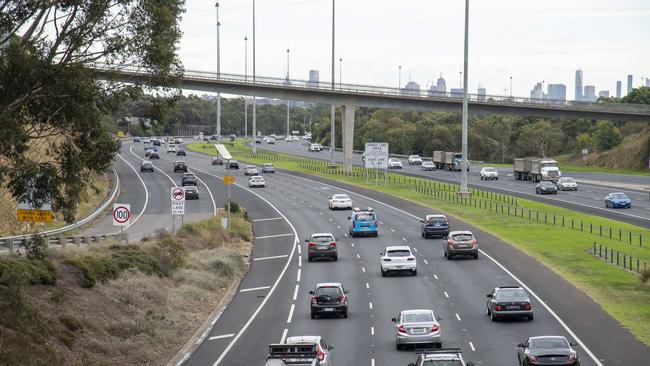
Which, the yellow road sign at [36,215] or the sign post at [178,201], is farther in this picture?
the sign post at [178,201]

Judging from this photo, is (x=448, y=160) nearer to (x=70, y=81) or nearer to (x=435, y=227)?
(x=435, y=227)

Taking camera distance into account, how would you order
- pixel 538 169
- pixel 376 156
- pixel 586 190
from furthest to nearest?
pixel 538 169, pixel 586 190, pixel 376 156

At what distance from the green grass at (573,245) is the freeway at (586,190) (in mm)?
2541

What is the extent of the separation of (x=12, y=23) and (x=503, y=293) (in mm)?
19827

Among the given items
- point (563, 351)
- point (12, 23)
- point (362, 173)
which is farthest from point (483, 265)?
point (362, 173)

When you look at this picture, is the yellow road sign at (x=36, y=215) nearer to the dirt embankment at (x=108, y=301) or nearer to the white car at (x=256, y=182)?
the dirt embankment at (x=108, y=301)

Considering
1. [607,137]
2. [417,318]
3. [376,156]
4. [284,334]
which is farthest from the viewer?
[607,137]

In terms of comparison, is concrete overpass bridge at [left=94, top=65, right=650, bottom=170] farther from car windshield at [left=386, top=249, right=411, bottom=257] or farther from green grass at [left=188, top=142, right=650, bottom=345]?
car windshield at [left=386, top=249, right=411, bottom=257]

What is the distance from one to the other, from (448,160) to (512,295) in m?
100

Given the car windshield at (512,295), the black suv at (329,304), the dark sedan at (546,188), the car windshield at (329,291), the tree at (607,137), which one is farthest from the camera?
the tree at (607,137)

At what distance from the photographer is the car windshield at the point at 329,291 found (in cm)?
3856

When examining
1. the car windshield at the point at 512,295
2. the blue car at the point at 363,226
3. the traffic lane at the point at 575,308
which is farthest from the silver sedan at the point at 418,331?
the blue car at the point at 363,226

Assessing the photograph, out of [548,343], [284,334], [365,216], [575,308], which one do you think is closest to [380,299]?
[575,308]

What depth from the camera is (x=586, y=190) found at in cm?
10331
